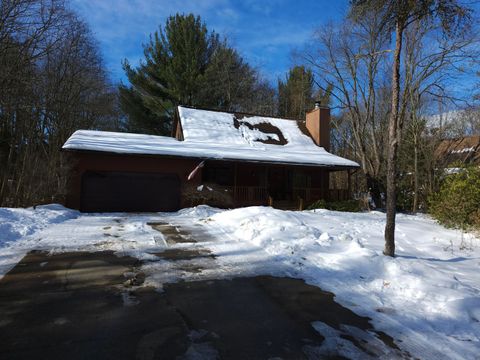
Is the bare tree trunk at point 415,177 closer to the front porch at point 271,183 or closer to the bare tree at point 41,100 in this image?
the front porch at point 271,183

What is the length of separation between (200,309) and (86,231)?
6431 millimetres

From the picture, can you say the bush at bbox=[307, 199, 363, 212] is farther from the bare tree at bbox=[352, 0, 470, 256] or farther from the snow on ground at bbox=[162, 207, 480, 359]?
the bare tree at bbox=[352, 0, 470, 256]

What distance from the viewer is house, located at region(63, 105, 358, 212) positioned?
15078 millimetres

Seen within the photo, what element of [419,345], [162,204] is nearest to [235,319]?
[419,345]

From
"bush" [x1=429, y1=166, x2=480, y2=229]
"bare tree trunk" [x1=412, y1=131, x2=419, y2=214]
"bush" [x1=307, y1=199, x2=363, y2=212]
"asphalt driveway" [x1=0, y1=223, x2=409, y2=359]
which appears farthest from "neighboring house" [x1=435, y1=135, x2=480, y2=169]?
"asphalt driveway" [x1=0, y1=223, x2=409, y2=359]

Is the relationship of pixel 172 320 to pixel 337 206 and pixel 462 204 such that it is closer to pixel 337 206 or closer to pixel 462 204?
pixel 462 204

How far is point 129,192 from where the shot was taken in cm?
1557

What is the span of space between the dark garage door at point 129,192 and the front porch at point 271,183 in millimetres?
2363

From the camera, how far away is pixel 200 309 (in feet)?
12.9

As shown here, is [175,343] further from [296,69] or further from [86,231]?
[296,69]

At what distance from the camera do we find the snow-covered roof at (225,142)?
52.5 feet

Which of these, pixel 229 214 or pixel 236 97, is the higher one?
pixel 236 97

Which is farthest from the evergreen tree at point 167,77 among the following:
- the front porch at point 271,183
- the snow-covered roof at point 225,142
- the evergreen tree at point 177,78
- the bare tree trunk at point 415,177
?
the bare tree trunk at point 415,177

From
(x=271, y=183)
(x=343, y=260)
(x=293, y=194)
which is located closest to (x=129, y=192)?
(x=271, y=183)
